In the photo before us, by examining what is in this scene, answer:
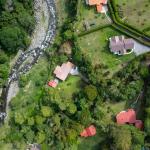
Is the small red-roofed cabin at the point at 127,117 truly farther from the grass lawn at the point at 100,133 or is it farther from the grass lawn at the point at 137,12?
the grass lawn at the point at 137,12

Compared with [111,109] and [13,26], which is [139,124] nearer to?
[111,109]

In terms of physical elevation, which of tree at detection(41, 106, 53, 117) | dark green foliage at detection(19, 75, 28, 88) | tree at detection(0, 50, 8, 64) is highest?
tree at detection(0, 50, 8, 64)

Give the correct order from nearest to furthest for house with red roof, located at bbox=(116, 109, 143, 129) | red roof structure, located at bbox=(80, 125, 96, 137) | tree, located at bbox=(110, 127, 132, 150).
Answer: tree, located at bbox=(110, 127, 132, 150), house with red roof, located at bbox=(116, 109, 143, 129), red roof structure, located at bbox=(80, 125, 96, 137)

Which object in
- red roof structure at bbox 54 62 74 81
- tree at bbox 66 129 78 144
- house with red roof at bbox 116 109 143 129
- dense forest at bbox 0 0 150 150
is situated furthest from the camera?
red roof structure at bbox 54 62 74 81

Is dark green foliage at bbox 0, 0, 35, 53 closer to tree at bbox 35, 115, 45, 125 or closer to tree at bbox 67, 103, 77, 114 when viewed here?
tree at bbox 35, 115, 45, 125

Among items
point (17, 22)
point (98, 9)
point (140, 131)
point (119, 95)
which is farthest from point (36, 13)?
point (140, 131)

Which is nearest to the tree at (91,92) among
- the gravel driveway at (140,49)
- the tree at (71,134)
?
the tree at (71,134)

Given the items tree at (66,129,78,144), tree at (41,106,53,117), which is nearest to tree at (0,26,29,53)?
tree at (41,106,53,117)

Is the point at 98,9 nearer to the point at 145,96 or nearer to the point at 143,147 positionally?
Answer: the point at 145,96
